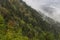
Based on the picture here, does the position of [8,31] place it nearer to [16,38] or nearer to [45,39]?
[16,38]

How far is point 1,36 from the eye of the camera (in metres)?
82.1

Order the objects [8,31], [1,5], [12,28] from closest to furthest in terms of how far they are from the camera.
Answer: [8,31] → [12,28] → [1,5]

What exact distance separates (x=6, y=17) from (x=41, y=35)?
29351 millimetres

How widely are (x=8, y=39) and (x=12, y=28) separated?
62.5 feet

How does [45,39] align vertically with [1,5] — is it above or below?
below

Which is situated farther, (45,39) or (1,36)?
(45,39)

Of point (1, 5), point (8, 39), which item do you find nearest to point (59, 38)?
point (1, 5)

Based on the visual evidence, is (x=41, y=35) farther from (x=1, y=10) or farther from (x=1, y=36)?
(x=1, y=36)

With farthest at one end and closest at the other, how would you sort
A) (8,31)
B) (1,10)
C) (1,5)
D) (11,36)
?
(1,5) → (1,10) → (8,31) → (11,36)

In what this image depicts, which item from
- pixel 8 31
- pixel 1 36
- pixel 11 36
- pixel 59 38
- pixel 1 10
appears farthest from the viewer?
pixel 59 38

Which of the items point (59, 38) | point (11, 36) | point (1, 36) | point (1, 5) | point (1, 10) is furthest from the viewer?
point (59, 38)

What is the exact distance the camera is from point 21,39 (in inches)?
3580

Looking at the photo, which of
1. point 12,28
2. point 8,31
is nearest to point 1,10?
point 12,28

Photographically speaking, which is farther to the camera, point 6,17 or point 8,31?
point 6,17
